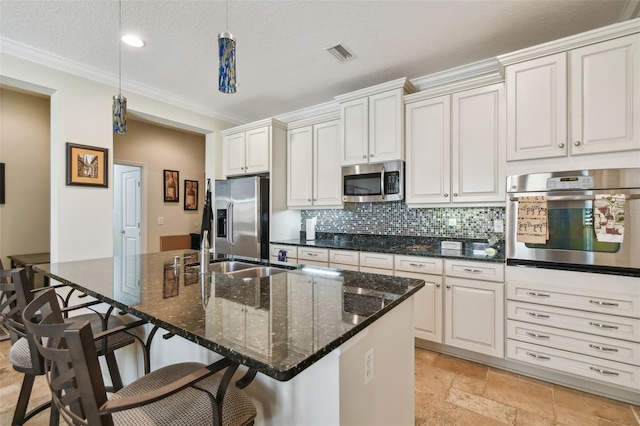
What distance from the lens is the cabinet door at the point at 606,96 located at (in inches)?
76.6

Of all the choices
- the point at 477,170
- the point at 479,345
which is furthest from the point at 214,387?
the point at 477,170

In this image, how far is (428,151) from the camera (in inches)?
116

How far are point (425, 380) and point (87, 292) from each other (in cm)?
225

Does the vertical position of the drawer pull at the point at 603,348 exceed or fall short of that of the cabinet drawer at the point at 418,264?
it falls short

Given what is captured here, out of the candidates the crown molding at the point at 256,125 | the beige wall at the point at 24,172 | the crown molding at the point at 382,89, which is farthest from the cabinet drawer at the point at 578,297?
the beige wall at the point at 24,172

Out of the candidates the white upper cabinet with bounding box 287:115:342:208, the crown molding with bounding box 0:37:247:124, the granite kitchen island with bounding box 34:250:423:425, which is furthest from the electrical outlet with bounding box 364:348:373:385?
the crown molding with bounding box 0:37:247:124

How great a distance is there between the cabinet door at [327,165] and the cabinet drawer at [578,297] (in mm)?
1962

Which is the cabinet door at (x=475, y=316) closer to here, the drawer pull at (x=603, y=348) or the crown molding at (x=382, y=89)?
the drawer pull at (x=603, y=348)

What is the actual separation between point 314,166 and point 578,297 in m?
2.79

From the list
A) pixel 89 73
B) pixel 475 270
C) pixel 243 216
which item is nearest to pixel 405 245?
pixel 475 270

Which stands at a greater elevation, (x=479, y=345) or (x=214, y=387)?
(x=214, y=387)

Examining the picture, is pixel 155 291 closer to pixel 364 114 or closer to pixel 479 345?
pixel 479 345

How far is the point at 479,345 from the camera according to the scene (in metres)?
2.44

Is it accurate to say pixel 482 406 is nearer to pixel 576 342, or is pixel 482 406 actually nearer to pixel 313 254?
pixel 576 342
